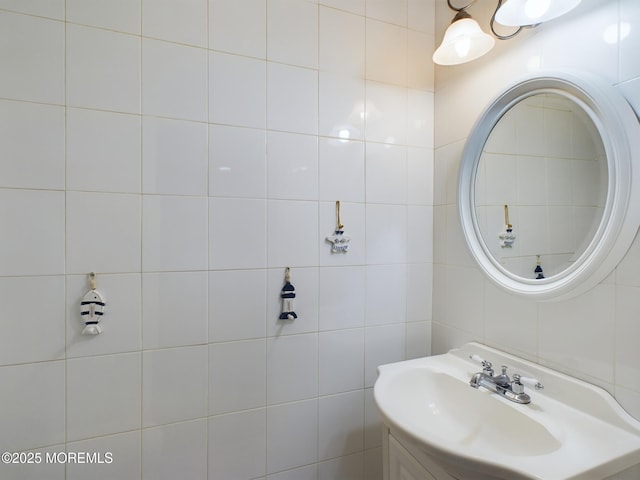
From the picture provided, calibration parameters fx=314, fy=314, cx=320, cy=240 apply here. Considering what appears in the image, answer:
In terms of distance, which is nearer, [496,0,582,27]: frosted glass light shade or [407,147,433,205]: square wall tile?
[496,0,582,27]: frosted glass light shade

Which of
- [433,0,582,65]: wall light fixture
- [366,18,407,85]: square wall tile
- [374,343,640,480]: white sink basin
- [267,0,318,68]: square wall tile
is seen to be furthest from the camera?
[366,18,407,85]: square wall tile

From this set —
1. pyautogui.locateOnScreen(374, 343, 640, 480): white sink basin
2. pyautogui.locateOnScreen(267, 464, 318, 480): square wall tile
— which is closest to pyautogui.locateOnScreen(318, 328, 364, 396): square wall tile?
pyautogui.locateOnScreen(374, 343, 640, 480): white sink basin

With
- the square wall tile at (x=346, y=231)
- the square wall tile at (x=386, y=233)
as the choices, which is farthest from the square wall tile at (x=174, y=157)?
the square wall tile at (x=386, y=233)

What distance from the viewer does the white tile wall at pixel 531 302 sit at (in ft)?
2.66

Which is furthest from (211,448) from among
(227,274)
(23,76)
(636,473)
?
(23,76)

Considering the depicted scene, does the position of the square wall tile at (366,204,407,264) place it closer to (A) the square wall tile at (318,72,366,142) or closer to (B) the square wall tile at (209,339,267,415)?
(A) the square wall tile at (318,72,366,142)

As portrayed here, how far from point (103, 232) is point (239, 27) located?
33.9 inches

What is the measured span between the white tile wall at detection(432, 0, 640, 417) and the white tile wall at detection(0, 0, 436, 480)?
10 cm

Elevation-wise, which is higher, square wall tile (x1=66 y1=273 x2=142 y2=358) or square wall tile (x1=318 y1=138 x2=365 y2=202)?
square wall tile (x1=318 y1=138 x2=365 y2=202)

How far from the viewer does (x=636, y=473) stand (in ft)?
2.44

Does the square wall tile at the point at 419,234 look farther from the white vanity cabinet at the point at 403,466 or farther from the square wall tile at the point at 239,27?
the square wall tile at the point at 239,27

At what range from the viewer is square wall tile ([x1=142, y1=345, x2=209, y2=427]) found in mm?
1057

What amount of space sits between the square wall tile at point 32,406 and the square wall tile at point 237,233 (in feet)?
1.90

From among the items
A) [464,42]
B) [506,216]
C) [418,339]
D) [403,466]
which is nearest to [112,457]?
[403,466]
